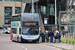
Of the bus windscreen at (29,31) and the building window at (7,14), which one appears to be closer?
the bus windscreen at (29,31)

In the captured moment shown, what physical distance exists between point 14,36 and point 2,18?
2533 inches

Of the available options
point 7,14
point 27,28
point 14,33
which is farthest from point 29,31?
point 7,14

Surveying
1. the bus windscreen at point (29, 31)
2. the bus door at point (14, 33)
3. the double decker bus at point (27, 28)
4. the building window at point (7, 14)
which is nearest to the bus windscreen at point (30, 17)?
the double decker bus at point (27, 28)

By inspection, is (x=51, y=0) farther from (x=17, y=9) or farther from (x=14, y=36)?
(x=17, y=9)

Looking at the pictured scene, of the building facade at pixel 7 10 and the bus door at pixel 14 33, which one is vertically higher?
the building facade at pixel 7 10

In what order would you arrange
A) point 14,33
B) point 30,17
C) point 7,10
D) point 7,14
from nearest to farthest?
1. point 30,17
2. point 14,33
3. point 7,10
4. point 7,14

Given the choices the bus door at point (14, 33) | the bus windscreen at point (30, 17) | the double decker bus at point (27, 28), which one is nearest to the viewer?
the double decker bus at point (27, 28)

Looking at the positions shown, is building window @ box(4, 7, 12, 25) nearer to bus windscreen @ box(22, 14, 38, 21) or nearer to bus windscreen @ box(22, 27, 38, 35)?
bus windscreen @ box(22, 14, 38, 21)

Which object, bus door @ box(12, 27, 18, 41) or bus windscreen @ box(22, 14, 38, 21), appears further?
bus door @ box(12, 27, 18, 41)

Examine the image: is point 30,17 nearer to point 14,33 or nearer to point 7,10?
point 14,33

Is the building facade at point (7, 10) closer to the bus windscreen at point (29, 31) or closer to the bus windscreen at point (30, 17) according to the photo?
the bus windscreen at point (30, 17)

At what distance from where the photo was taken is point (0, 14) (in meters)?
92.1

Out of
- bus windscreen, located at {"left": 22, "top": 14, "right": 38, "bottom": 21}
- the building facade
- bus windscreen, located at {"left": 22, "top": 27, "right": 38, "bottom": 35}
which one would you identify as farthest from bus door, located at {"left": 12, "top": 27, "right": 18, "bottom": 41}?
the building facade

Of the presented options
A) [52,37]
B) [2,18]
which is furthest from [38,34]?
[2,18]
